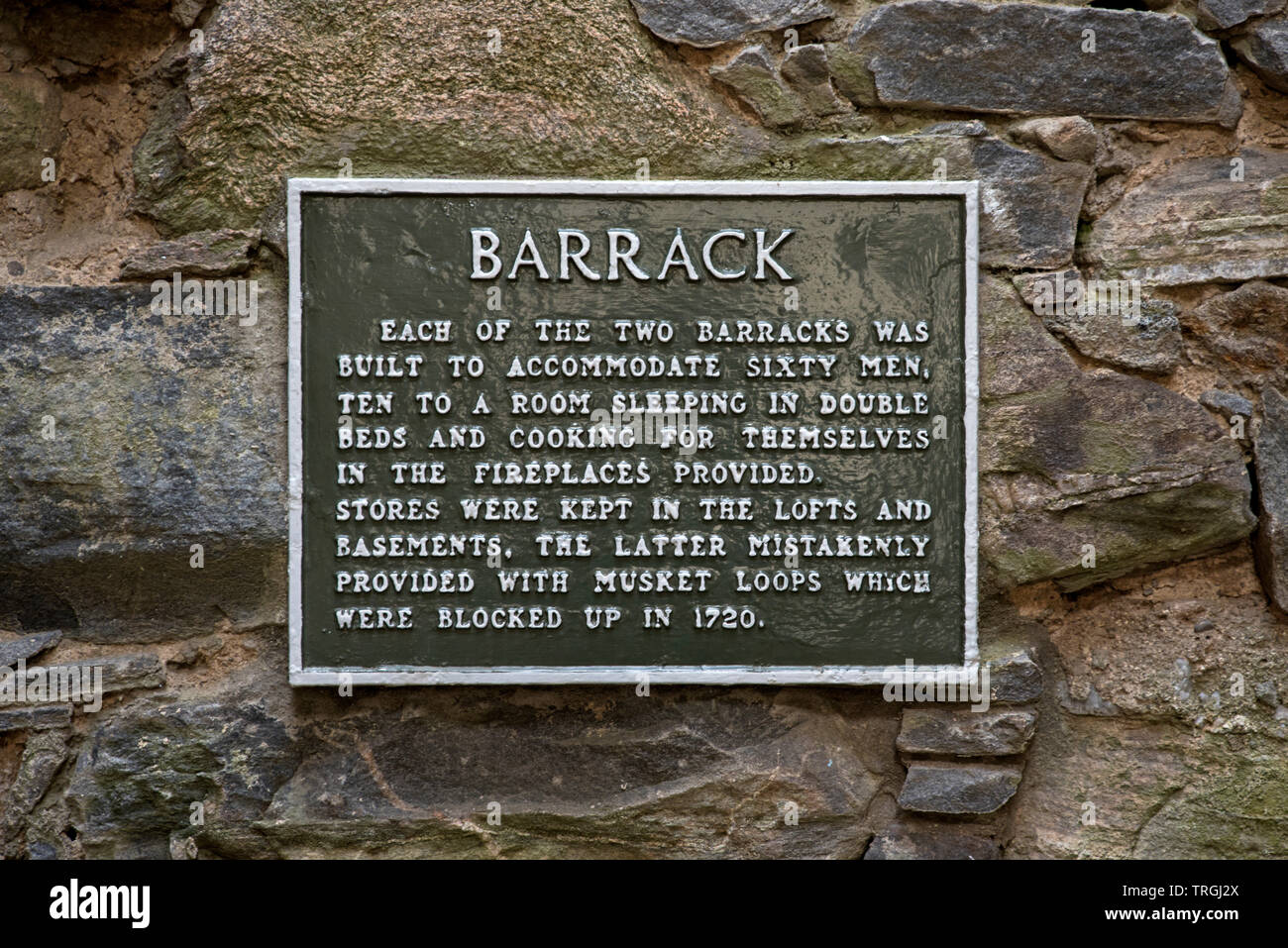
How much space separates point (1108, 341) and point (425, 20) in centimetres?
220

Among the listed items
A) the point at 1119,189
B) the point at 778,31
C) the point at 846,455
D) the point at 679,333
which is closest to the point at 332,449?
the point at 679,333

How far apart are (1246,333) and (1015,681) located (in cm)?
123

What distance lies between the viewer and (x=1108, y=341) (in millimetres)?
3230

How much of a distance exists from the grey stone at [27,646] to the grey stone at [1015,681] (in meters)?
2.71

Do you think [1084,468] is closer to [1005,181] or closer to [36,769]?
[1005,181]

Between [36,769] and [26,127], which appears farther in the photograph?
[26,127]

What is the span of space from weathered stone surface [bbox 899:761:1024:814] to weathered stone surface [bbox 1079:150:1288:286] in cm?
151

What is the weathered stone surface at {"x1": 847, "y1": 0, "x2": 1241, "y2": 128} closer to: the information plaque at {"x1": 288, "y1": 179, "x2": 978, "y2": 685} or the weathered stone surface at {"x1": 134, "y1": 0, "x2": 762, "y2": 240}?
the information plaque at {"x1": 288, "y1": 179, "x2": 978, "y2": 685}

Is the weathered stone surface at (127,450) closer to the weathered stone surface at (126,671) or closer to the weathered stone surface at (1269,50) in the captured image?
the weathered stone surface at (126,671)

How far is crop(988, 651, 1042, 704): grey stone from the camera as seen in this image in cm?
319

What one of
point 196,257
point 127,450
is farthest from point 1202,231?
point 127,450

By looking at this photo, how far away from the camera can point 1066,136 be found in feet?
10.5

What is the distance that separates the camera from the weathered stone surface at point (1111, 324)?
3.22 m

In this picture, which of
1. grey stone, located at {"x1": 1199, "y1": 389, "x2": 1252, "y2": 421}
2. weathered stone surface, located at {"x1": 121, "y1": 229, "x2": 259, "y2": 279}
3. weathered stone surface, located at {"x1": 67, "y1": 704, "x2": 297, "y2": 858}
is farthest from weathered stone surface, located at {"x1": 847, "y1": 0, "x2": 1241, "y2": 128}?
weathered stone surface, located at {"x1": 67, "y1": 704, "x2": 297, "y2": 858}
